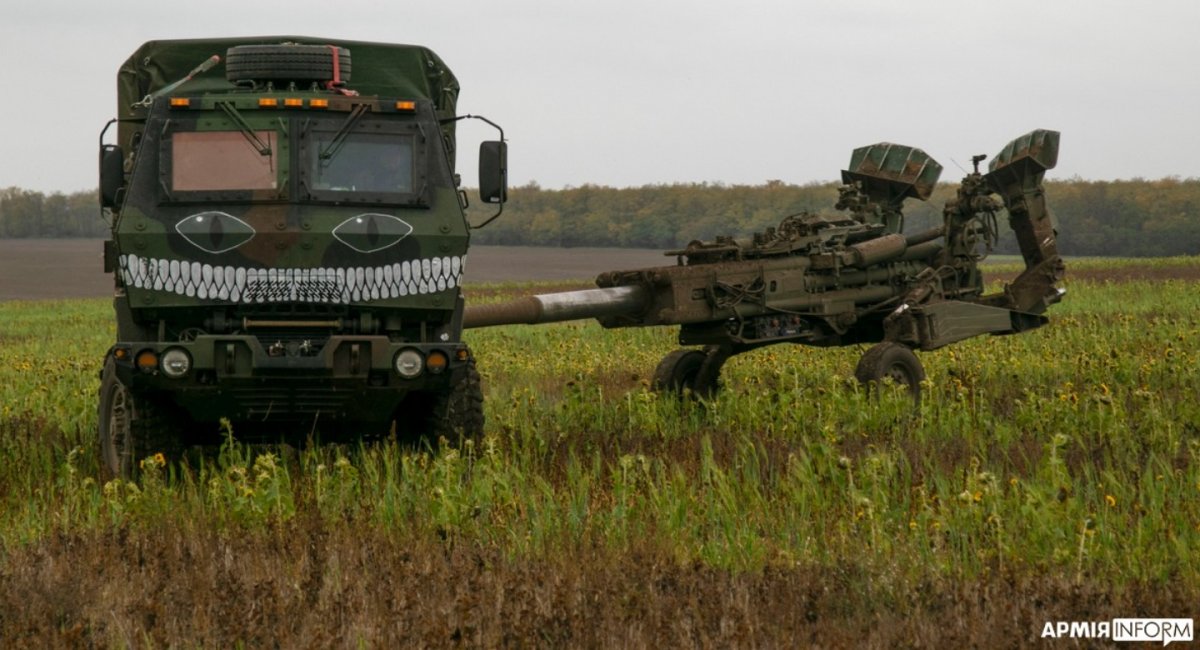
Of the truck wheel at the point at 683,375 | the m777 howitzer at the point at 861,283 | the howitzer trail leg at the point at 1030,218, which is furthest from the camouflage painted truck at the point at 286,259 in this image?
the howitzer trail leg at the point at 1030,218

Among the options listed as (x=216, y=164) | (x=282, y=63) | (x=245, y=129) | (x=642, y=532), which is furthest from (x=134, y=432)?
(x=642, y=532)

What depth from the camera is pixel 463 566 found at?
6484 millimetres

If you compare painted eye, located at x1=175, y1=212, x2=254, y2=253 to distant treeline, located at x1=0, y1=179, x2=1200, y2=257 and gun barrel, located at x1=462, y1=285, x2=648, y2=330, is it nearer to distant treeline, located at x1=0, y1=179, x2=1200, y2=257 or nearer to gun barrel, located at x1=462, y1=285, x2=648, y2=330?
gun barrel, located at x1=462, y1=285, x2=648, y2=330

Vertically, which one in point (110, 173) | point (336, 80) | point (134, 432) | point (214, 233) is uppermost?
point (336, 80)

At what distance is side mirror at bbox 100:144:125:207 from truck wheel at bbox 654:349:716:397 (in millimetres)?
5461

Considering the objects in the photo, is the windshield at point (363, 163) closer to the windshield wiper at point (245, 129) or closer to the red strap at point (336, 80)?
the windshield wiper at point (245, 129)

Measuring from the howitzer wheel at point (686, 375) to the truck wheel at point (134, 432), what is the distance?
502 cm

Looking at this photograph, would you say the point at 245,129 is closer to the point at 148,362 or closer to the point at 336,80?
the point at 336,80

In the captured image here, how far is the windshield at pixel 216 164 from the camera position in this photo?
959cm

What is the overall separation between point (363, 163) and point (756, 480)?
10.6 ft

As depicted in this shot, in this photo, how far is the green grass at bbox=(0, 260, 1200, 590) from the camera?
6859 millimetres

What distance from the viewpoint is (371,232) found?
9492 millimetres

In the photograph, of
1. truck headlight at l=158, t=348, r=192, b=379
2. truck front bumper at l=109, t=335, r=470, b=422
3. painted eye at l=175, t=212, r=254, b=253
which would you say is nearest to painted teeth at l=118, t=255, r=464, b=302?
painted eye at l=175, t=212, r=254, b=253

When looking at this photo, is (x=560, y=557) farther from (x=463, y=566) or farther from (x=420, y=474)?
(x=420, y=474)
